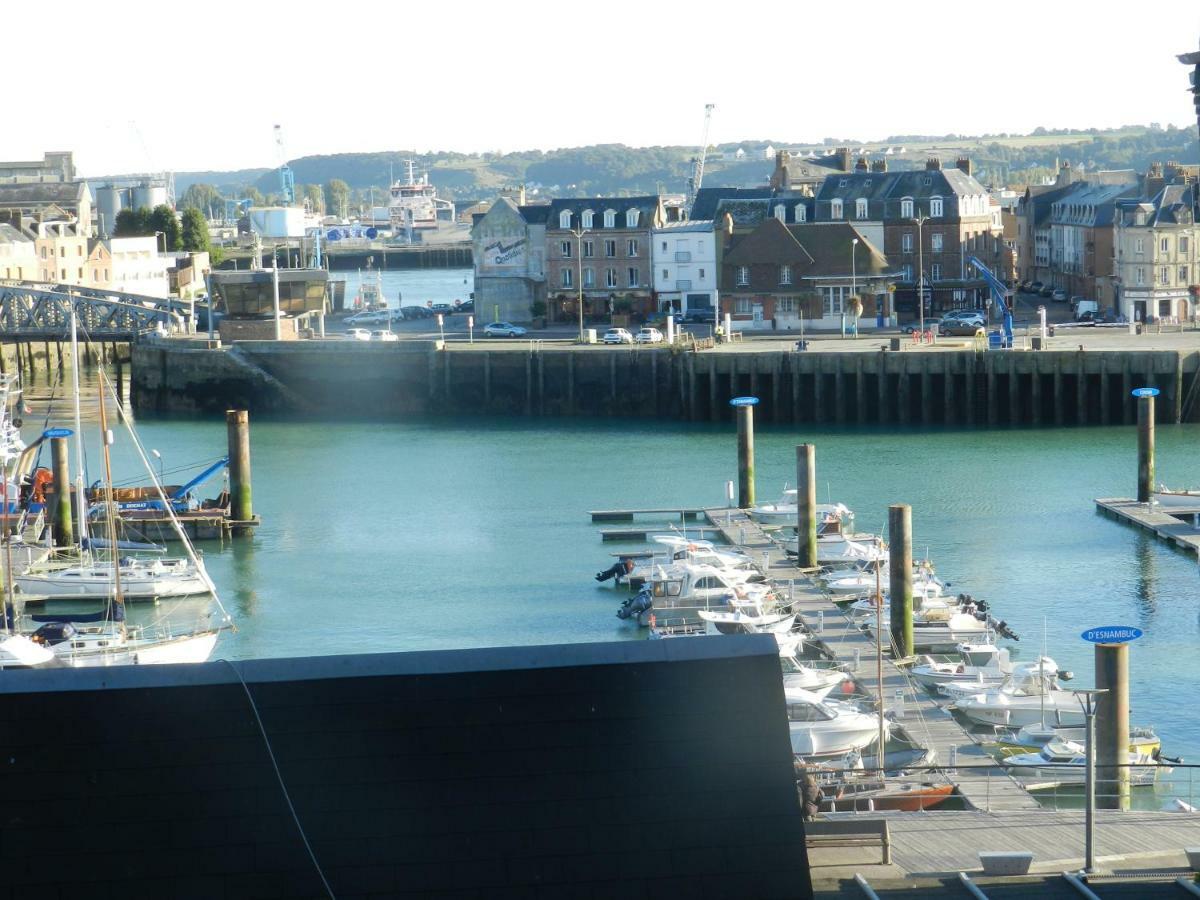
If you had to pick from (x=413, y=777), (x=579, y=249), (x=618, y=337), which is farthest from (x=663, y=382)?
(x=413, y=777)

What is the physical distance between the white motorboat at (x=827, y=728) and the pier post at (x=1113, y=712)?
3.69 meters

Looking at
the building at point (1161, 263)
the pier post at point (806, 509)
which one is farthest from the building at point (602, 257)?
the pier post at point (806, 509)

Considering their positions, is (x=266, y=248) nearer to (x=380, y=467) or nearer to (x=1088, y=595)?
(x=380, y=467)

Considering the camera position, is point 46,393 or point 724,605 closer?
point 724,605

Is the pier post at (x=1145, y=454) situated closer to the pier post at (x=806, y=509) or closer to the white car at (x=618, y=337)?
the pier post at (x=806, y=509)

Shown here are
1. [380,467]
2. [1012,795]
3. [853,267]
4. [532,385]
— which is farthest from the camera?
[853,267]

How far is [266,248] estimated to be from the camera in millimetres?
141875

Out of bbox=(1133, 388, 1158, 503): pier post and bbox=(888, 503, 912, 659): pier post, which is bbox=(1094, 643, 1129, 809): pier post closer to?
bbox=(888, 503, 912, 659): pier post

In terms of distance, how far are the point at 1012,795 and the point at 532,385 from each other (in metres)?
46.3

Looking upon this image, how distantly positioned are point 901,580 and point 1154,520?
13.2m

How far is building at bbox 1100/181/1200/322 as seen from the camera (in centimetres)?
7669

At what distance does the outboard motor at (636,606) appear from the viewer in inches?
1367

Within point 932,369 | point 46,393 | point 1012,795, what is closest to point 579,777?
point 1012,795

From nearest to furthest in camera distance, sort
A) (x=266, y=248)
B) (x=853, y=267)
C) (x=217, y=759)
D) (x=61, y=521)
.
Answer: (x=217, y=759), (x=61, y=521), (x=853, y=267), (x=266, y=248)
